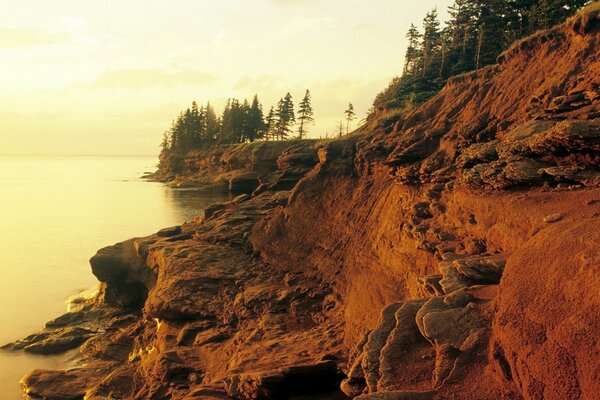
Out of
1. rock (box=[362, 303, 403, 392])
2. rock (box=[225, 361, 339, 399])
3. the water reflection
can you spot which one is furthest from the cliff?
rock (box=[362, 303, 403, 392])

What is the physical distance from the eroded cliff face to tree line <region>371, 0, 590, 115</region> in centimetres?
1163

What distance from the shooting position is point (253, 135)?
317ft

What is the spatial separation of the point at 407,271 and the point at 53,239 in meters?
44.2

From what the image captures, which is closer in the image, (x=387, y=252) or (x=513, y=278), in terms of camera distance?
(x=513, y=278)

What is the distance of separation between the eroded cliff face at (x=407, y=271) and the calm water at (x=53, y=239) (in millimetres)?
2607

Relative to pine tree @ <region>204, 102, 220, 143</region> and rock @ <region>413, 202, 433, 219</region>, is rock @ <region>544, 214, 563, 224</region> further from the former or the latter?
pine tree @ <region>204, 102, 220, 143</region>

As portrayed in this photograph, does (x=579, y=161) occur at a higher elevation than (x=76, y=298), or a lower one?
higher

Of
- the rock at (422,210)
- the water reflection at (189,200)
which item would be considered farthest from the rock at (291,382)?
the water reflection at (189,200)

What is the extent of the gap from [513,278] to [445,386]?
2.26m

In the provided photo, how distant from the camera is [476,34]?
4659cm

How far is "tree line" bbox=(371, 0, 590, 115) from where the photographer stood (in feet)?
105

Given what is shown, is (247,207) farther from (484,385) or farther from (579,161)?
(484,385)

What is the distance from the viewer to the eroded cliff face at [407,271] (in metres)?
6.92

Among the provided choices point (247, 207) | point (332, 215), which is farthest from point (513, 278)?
point (247, 207)
